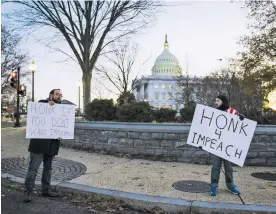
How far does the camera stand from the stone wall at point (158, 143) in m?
7.79

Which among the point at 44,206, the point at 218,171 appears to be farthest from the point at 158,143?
the point at 44,206

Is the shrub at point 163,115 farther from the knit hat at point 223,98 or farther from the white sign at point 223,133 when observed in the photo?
the knit hat at point 223,98

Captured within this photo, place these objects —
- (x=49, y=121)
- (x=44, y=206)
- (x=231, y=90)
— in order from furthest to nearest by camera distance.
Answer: (x=231, y=90)
(x=49, y=121)
(x=44, y=206)

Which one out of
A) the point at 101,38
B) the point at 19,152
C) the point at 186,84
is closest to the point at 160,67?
the point at 186,84

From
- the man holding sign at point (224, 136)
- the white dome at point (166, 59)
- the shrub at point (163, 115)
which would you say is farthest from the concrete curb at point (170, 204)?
the white dome at point (166, 59)

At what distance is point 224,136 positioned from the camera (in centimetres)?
551

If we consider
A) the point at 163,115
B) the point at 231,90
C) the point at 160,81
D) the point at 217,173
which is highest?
the point at 160,81

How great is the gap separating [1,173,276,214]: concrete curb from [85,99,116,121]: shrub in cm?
911

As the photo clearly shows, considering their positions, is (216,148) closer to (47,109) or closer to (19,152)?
(47,109)

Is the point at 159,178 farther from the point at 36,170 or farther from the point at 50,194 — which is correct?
the point at 36,170

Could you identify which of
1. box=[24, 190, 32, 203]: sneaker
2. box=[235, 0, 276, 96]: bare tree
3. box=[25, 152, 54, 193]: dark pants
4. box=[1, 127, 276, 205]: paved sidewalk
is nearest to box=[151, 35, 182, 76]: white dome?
box=[235, 0, 276, 96]: bare tree

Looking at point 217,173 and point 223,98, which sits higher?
point 223,98

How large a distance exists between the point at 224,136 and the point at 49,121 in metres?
3.28

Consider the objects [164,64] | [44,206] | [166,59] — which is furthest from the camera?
[166,59]
